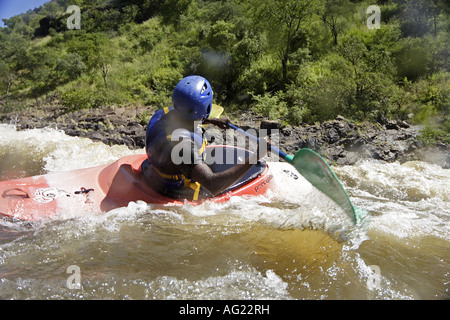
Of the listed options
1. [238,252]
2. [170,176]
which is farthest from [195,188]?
[238,252]

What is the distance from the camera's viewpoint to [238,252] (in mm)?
2508

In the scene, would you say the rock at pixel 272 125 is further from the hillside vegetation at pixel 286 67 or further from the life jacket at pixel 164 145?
the life jacket at pixel 164 145

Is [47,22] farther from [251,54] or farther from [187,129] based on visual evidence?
[187,129]

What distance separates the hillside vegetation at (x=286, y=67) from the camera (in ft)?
26.2

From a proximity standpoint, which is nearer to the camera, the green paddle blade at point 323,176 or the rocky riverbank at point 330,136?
the green paddle blade at point 323,176

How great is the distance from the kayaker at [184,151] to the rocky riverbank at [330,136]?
3690 mm

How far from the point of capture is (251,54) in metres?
9.87

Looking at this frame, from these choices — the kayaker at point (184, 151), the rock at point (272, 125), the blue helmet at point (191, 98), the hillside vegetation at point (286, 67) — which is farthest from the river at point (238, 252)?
the hillside vegetation at point (286, 67)

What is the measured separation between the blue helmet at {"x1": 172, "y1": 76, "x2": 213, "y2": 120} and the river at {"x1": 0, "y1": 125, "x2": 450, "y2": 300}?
0.89 meters

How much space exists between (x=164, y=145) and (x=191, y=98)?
44cm

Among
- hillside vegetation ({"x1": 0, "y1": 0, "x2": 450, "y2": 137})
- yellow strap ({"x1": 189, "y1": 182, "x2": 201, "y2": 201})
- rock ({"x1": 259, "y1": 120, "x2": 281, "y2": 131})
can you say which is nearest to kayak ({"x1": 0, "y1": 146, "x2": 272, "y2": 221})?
yellow strap ({"x1": 189, "y1": 182, "x2": 201, "y2": 201})

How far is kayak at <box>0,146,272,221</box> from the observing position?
279cm

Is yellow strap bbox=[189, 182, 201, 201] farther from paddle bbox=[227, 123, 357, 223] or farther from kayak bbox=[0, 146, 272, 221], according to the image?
paddle bbox=[227, 123, 357, 223]

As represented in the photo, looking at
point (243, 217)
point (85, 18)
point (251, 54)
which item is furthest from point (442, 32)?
point (85, 18)
